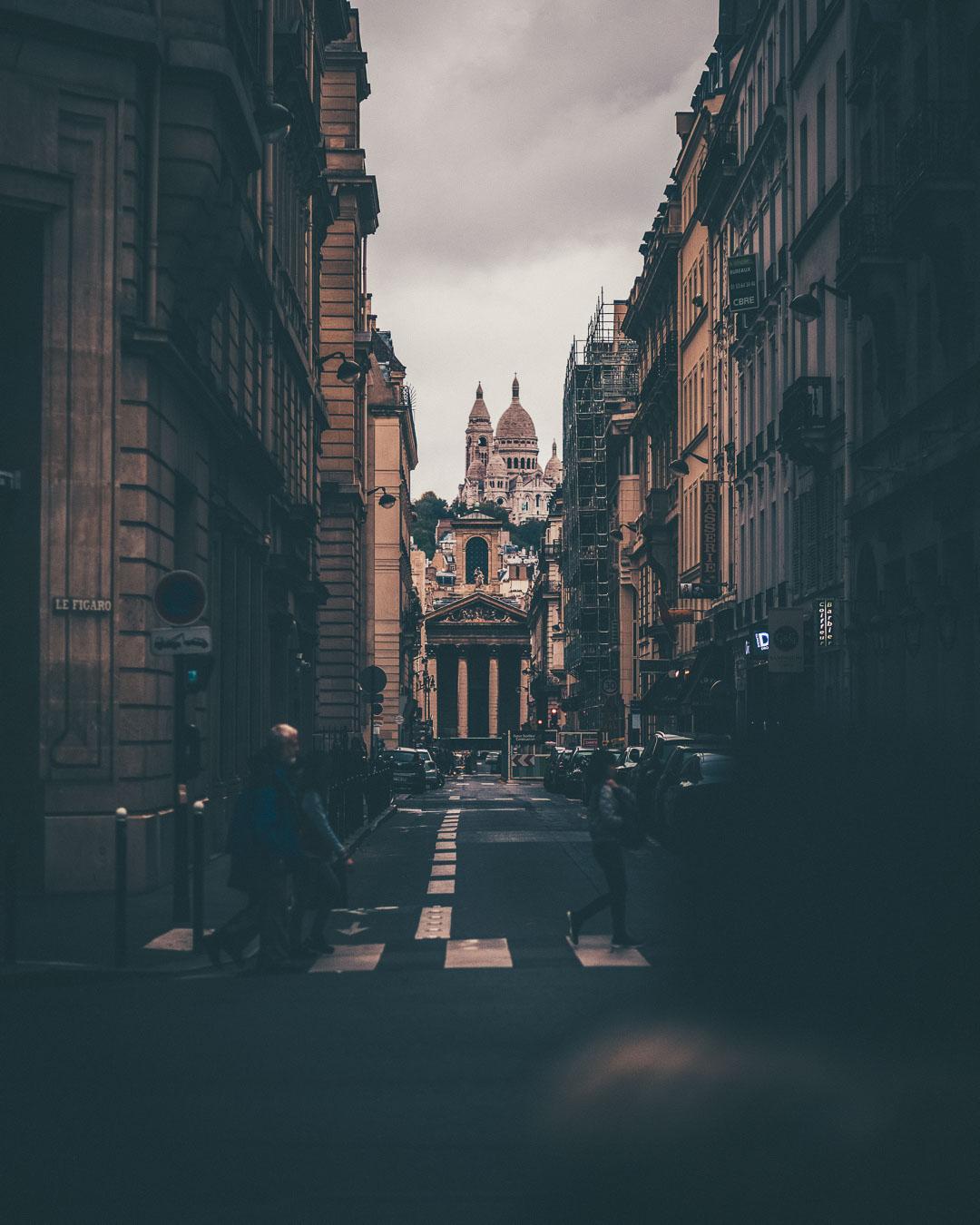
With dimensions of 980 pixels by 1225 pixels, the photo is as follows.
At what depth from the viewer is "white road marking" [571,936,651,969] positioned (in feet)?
45.3

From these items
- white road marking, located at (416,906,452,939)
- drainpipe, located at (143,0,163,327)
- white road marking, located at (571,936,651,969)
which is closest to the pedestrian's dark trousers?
white road marking, located at (571,936,651,969)

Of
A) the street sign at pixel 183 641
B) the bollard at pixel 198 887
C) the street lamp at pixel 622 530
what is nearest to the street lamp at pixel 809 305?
the street sign at pixel 183 641

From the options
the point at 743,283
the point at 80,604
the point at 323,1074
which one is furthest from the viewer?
the point at 743,283

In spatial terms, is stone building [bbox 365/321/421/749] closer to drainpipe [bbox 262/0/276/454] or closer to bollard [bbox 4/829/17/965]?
drainpipe [bbox 262/0/276/454]

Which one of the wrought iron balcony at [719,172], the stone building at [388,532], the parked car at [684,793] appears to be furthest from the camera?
the stone building at [388,532]

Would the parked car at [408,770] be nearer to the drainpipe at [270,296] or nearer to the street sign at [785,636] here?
the street sign at [785,636]

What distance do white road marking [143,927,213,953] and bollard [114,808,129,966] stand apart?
35.5 inches

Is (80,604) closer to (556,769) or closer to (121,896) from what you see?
(121,896)

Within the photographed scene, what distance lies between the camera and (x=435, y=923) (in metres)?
17.1

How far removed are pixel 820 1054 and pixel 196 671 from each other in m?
11.7

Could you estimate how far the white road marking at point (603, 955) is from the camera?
544 inches

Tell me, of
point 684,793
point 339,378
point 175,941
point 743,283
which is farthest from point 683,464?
point 175,941

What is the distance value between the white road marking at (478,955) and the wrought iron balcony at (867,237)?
1572 centimetres

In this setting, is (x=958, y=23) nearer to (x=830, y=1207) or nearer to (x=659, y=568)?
(x=830, y=1207)
